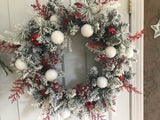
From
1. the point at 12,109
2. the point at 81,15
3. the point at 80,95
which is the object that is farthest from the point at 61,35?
the point at 12,109

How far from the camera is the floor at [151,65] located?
0.87 meters

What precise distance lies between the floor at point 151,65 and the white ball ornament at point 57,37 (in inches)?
21.4

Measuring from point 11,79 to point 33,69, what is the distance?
261mm

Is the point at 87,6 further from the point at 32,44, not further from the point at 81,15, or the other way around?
the point at 32,44

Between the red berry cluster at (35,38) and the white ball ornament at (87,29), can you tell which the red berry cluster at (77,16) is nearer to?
the white ball ornament at (87,29)

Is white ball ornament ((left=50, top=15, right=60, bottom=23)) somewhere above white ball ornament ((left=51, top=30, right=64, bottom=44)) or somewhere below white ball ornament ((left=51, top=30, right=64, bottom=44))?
above

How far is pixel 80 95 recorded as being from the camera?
0.71 metres

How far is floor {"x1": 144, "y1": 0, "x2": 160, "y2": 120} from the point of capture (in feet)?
2.87

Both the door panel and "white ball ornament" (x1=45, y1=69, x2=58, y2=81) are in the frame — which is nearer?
"white ball ornament" (x1=45, y1=69, x2=58, y2=81)

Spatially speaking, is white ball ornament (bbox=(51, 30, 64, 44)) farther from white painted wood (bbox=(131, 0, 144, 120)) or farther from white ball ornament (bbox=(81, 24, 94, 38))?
white painted wood (bbox=(131, 0, 144, 120))

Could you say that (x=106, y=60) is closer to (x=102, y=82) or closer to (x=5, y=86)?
(x=102, y=82)

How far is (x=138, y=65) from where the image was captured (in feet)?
2.94

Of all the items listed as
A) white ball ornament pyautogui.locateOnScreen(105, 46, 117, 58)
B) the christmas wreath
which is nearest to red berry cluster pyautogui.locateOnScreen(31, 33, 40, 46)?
the christmas wreath

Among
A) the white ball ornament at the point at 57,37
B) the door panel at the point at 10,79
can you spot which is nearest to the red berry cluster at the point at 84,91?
the door panel at the point at 10,79
